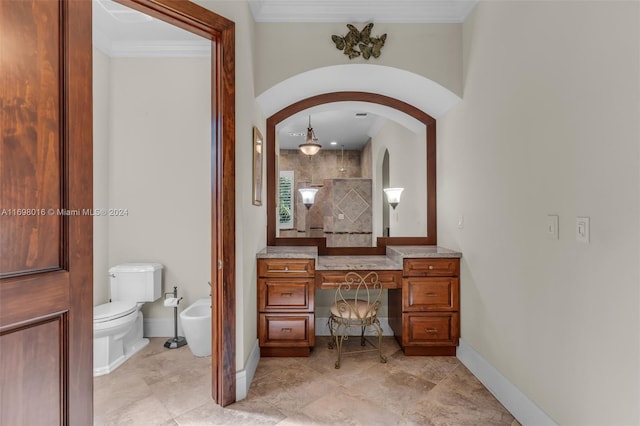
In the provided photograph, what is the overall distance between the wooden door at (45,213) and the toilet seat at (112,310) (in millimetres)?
1232

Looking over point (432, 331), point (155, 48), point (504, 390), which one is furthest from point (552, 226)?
point (155, 48)

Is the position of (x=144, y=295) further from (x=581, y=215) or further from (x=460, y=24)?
(x=460, y=24)

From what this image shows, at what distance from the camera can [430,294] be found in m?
2.61

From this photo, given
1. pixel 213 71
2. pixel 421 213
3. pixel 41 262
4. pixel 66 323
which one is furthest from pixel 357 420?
pixel 213 71

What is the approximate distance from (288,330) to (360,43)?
242 centimetres

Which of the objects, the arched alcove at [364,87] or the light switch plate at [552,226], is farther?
the arched alcove at [364,87]

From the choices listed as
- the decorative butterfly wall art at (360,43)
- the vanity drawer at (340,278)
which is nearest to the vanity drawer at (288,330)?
the vanity drawer at (340,278)

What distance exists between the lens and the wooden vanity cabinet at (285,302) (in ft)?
8.38

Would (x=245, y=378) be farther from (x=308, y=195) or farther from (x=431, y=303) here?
(x=308, y=195)

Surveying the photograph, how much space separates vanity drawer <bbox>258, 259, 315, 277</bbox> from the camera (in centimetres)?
255

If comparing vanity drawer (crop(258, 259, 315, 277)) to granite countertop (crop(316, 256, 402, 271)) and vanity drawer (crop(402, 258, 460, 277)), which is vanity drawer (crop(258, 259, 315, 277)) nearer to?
granite countertop (crop(316, 256, 402, 271))

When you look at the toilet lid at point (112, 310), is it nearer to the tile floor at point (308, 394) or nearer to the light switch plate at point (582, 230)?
the tile floor at point (308, 394)

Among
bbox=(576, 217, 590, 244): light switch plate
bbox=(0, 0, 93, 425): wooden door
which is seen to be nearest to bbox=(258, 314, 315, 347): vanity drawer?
bbox=(0, 0, 93, 425): wooden door

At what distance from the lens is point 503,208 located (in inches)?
78.9
